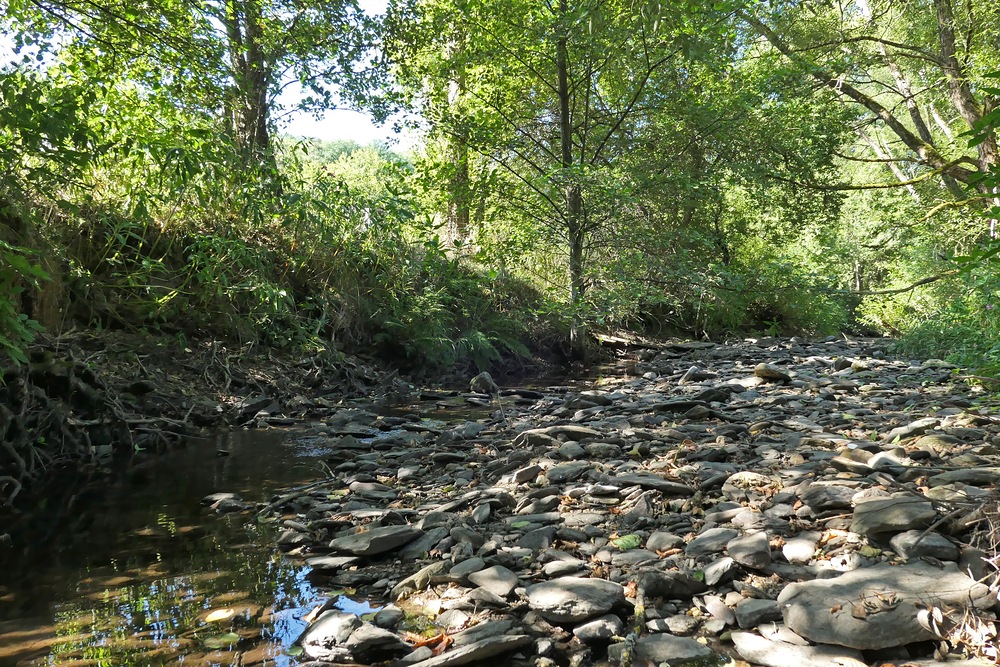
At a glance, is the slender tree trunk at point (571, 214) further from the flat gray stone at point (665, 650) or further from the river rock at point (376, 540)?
the flat gray stone at point (665, 650)

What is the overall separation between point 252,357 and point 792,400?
6562 mm

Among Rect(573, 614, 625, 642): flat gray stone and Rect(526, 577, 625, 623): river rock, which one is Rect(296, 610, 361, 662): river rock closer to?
Rect(526, 577, 625, 623): river rock

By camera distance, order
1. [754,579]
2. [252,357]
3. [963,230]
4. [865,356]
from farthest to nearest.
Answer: [963,230]
[865,356]
[252,357]
[754,579]

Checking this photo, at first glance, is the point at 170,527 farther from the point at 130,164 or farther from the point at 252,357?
the point at 252,357

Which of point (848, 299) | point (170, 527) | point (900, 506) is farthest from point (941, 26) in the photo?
point (848, 299)

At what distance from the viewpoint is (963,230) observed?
13.0 metres

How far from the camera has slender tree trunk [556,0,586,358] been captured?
1244cm

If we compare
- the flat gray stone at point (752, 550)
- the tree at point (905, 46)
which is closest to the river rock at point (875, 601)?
the flat gray stone at point (752, 550)

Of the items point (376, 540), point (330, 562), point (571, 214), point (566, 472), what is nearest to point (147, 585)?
point (330, 562)

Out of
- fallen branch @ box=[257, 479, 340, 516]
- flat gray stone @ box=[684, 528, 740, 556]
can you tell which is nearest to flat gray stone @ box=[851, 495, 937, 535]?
flat gray stone @ box=[684, 528, 740, 556]

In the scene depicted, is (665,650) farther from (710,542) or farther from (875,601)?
(710,542)

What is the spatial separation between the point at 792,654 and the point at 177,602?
8.07 feet

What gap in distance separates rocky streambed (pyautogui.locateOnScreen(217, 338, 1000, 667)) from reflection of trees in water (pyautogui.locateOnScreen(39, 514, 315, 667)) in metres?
0.19

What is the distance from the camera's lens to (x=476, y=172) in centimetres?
1320
